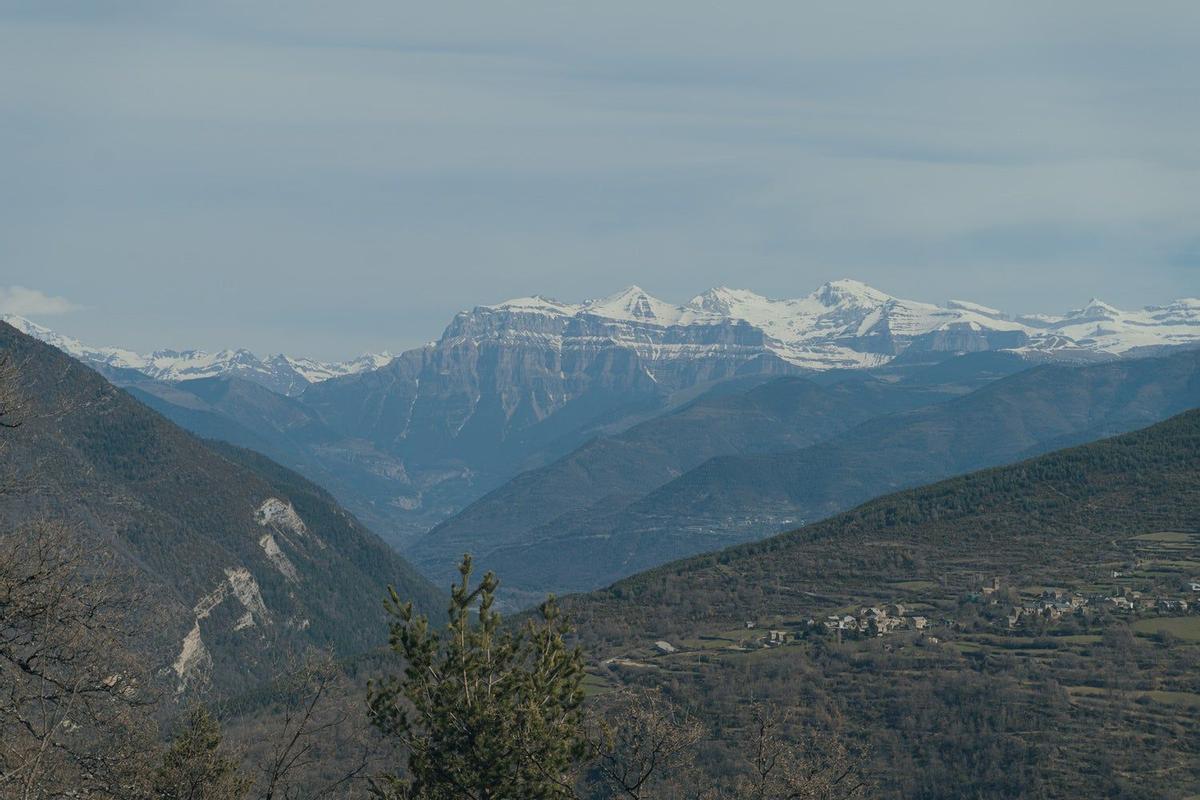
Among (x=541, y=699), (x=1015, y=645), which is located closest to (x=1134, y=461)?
(x=1015, y=645)

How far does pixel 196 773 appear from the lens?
35.4 metres

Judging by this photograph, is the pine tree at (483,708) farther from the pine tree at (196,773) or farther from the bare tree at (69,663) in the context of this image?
the pine tree at (196,773)

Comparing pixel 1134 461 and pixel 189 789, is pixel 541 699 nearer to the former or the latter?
pixel 189 789

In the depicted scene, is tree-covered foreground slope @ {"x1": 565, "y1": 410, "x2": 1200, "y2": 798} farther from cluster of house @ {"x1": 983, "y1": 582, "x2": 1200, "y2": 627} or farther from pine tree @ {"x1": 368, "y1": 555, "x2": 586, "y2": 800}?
pine tree @ {"x1": 368, "y1": 555, "x2": 586, "y2": 800}

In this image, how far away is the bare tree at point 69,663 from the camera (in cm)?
2592

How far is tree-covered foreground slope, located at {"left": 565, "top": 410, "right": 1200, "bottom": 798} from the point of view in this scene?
329 feet

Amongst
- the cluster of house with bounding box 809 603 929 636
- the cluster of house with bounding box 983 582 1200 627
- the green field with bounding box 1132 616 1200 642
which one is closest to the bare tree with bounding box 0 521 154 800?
the green field with bounding box 1132 616 1200 642

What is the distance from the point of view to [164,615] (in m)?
31.1

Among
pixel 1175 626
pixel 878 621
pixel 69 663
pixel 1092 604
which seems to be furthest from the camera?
pixel 878 621

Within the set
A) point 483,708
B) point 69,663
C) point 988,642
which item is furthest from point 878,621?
point 69,663

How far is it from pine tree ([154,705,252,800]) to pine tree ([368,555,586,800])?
20.9 feet

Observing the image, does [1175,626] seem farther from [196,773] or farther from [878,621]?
[196,773]

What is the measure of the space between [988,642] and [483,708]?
383 feet

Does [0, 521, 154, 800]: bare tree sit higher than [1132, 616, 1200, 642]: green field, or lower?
higher
